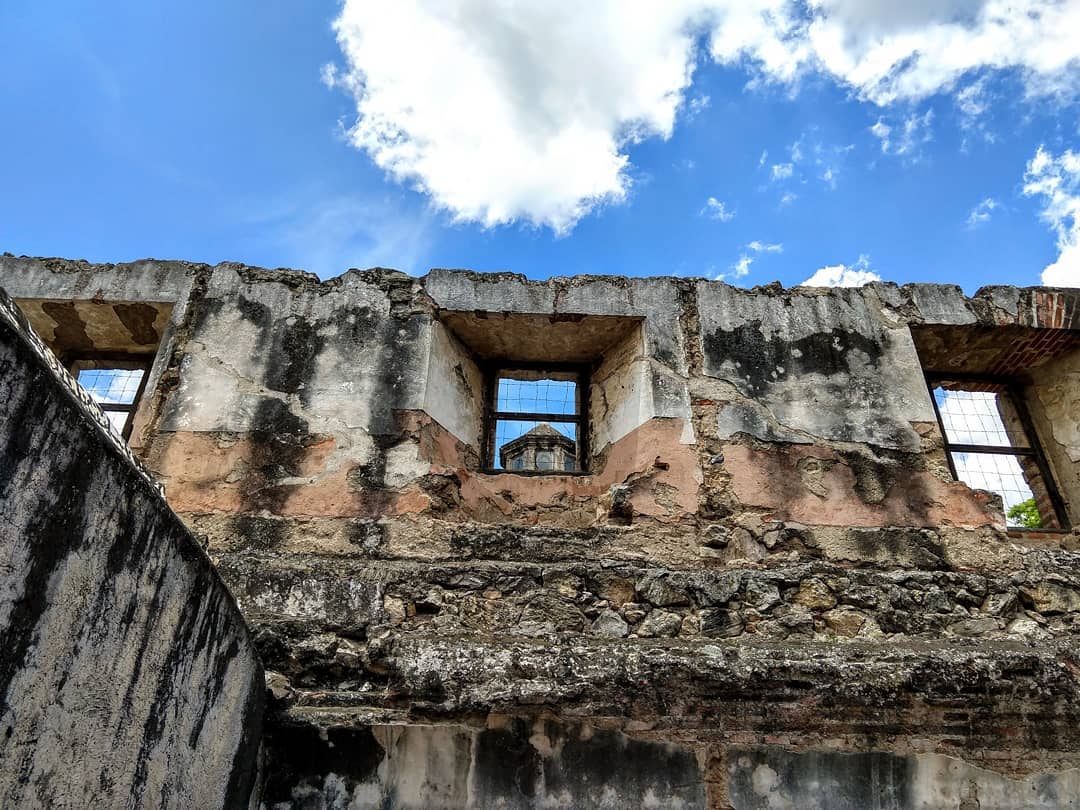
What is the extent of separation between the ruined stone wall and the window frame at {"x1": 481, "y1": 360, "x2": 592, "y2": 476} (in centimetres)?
9

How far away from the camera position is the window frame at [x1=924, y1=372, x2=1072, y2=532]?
445cm

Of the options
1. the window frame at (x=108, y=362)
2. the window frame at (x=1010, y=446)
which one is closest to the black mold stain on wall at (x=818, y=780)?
the window frame at (x=1010, y=446)

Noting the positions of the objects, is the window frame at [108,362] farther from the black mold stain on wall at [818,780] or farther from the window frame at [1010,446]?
the window frame at [1010,446]

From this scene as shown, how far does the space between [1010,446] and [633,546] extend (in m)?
2.69

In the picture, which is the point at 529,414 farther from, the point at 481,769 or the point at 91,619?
the point at 91,619

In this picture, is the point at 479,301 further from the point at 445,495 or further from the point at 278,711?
the point at 278,711

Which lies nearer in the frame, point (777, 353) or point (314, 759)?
point (314, 759)

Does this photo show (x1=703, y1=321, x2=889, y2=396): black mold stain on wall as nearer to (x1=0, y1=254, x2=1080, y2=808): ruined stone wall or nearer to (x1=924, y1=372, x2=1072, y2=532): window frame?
(x1=0, y1=254, x2=1080, y2=808): ruined stone wall

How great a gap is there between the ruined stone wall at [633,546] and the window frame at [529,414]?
88mm

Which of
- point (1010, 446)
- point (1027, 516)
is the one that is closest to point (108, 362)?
point (1010, 446)

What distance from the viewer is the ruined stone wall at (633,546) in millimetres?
2998

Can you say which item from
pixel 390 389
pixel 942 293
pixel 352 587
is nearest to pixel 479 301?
pixel 390 389

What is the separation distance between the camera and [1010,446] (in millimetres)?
4723

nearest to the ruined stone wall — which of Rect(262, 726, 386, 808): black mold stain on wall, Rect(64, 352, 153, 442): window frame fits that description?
Rect(262, 726, 386, 808): black mold stain on wall
